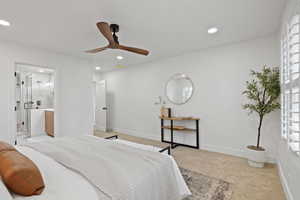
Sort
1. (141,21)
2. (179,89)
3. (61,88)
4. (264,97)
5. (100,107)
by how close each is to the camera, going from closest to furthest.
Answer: (141,21) < (264,97) < (61,88) < (179,89) < (100,107)

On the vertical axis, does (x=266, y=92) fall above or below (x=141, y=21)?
below

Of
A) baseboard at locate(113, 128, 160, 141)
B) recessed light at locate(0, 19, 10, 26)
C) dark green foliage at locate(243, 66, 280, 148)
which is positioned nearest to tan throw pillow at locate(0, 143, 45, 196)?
recessed light at locate(0, 19, 10, 26)

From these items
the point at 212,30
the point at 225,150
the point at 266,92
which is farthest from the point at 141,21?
the point at 225,150

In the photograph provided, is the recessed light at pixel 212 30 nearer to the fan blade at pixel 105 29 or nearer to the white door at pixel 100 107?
the fan blade at pixel 105 29

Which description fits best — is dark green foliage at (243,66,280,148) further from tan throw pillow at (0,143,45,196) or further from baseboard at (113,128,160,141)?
tan throw pillow at (0,143,45,196)

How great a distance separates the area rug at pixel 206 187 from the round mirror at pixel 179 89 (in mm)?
2035

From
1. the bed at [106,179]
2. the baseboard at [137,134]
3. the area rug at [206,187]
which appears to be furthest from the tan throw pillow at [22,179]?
the baseboard at [137,134]

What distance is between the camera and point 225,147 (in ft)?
11.0

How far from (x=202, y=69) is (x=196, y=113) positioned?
113 cm

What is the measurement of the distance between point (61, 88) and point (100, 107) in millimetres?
2229

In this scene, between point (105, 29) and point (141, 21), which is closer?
point (105, 29)

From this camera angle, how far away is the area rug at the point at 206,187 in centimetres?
185

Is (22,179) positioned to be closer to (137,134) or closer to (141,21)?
(141,21)

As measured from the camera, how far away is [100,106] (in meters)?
5.97
